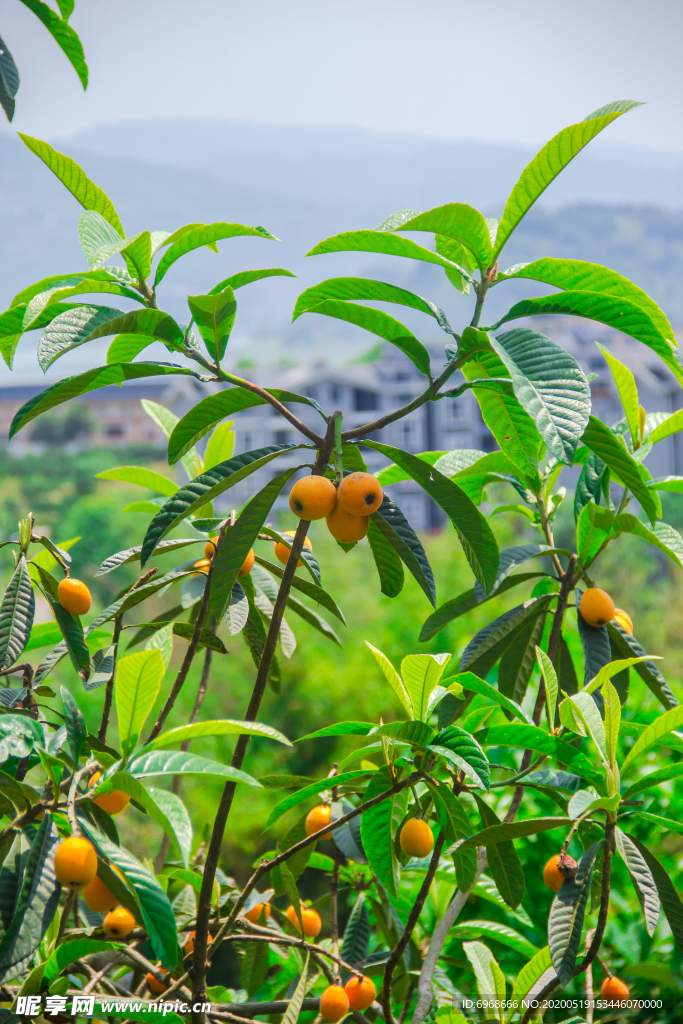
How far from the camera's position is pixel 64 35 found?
0.79 metres

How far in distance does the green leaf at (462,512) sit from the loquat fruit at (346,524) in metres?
0.06

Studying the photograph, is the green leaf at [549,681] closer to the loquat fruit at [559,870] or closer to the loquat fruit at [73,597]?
the loquat fruit at [559,870]

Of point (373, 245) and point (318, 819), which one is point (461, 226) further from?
point (318, 819)

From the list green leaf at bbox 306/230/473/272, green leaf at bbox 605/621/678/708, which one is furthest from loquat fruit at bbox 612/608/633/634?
green leaf at bbox 306/230/473/272

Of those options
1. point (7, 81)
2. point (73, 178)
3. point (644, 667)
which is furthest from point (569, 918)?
point (7, 81)

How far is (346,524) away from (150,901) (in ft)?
0.94

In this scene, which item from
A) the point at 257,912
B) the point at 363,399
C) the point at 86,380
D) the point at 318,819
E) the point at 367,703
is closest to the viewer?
the point at 86,380

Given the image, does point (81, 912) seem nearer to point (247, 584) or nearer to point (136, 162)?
point (247, 584)

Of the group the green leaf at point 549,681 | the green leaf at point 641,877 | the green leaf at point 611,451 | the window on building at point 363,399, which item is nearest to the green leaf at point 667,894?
the green leaf at point 641,877

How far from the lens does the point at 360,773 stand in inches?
27.7

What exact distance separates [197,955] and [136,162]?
101862 mm

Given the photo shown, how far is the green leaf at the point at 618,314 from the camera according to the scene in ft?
1.63

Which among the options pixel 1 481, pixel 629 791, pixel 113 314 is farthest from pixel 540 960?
pixel 1 481

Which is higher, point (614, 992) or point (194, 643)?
point (194, 643)
